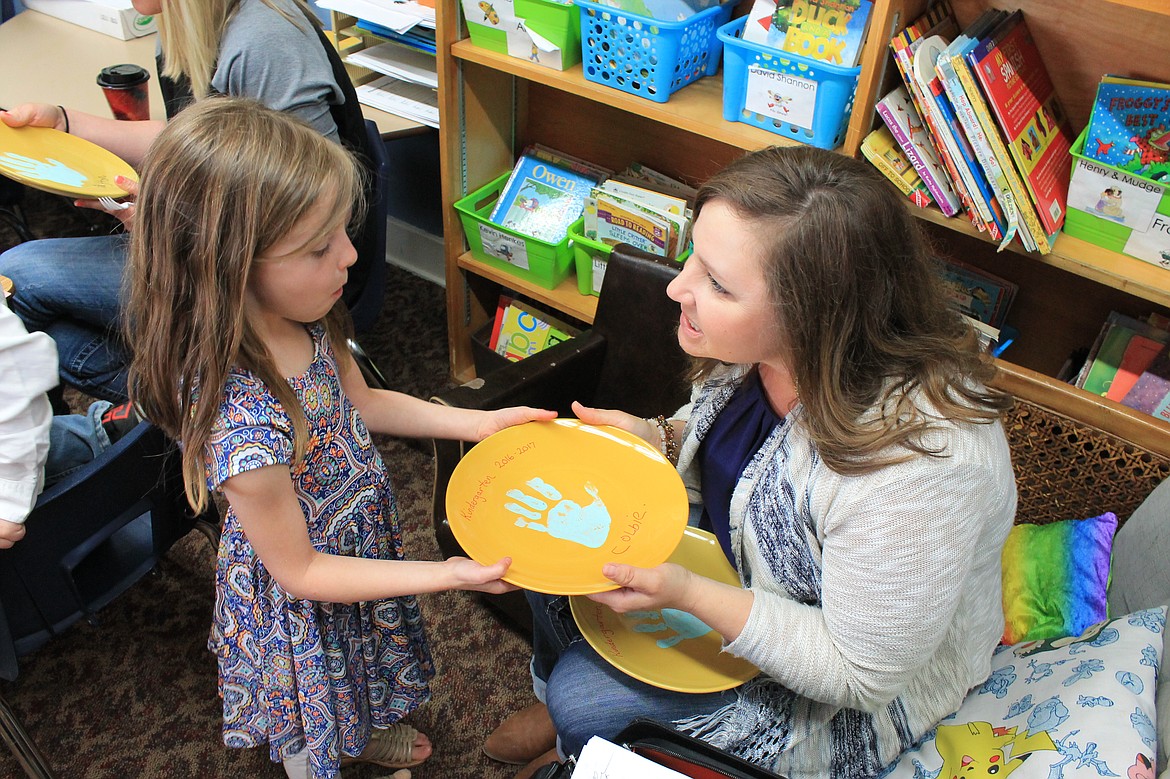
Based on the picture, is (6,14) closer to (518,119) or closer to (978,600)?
(518,119)

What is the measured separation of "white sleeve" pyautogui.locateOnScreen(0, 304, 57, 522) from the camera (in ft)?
3.86

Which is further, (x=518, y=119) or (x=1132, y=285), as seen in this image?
(x=518, y=119)

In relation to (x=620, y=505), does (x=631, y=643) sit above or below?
below

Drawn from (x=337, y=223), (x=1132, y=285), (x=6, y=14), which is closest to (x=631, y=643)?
(x=337, y=223)

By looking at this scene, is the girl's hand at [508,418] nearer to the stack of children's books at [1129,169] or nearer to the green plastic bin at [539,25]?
the green plastic bin at [539,25]

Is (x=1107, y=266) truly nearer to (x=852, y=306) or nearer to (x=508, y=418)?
(x=852, y=306)

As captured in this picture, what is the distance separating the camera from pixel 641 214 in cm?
199

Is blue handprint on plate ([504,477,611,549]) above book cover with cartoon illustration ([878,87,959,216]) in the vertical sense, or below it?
below

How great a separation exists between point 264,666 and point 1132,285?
157 centimetres

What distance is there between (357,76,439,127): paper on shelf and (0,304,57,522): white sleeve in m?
1.23

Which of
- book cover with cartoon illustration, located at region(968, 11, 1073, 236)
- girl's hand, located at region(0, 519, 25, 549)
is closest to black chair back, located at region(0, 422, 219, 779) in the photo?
girl's hand, located at region(0, 519, 25, 549)

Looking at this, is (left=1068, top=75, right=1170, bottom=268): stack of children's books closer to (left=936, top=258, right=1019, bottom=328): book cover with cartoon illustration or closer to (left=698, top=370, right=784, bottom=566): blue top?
(left=936, top=258, right=1019, bottom=328): book cover with cartoon illustration

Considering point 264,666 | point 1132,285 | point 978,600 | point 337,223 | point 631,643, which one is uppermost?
point 337,223

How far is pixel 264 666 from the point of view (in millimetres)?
1343
